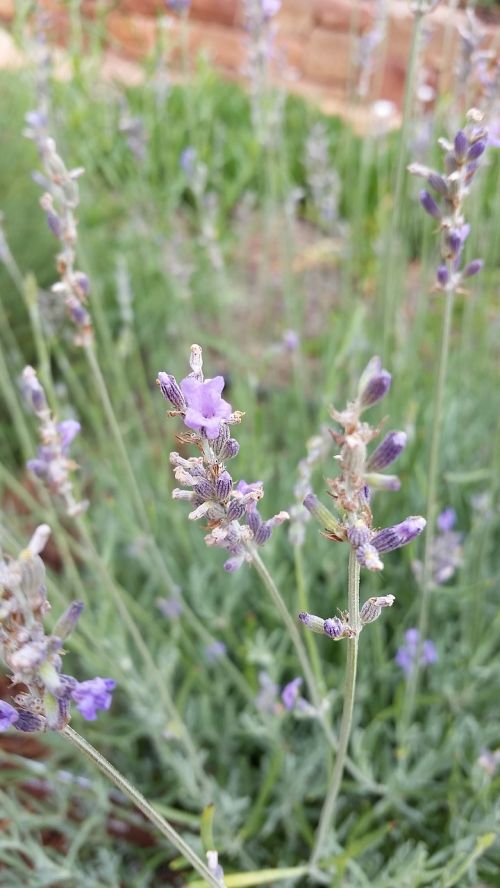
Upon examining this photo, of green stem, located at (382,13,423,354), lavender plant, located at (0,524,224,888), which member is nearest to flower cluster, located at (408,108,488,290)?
green stem, located at (382,13,423,354)

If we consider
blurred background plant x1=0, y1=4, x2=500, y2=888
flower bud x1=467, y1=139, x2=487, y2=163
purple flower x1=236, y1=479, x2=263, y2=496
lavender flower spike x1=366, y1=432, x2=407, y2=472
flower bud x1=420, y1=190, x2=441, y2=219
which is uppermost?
flower bud x1=467, y1=139, x2=487, y2=163

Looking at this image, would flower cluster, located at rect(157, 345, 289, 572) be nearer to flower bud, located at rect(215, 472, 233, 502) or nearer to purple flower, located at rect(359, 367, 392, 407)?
flower bud, located at rect(215, 472, 233, 502)

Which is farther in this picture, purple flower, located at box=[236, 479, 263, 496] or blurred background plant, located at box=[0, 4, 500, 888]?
blurred background plant, located at box=[0, 4, 500, 888]

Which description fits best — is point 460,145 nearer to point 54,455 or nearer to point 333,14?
point 54,455

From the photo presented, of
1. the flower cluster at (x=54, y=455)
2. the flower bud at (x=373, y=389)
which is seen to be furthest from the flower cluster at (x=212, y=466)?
the flower cluster at (x=54, y=455)

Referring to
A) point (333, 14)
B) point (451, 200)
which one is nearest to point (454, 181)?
point (451, 200)

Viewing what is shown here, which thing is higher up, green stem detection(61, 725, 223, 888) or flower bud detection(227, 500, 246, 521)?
flower bud detection(227, 500, 246, 521)

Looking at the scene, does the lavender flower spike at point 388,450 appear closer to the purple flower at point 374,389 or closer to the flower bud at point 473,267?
the purple flower at point 374,389
